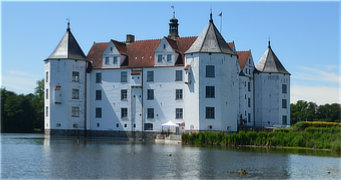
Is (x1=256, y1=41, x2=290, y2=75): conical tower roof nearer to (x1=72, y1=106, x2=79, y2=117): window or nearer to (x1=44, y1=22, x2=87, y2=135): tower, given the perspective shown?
(x1=44, y1=22, x2=87, y2=135): tower

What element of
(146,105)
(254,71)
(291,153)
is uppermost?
(254,71)

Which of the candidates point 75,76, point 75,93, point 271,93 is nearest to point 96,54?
point 75,76

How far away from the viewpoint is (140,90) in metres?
58.6

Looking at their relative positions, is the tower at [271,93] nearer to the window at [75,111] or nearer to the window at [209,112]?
the window at [209,112]

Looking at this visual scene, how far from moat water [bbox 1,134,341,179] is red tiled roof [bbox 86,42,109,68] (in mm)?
25375

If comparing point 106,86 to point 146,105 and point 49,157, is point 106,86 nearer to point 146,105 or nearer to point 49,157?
point 146,105

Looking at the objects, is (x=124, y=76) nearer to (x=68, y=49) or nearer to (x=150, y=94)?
(x=150, y=94)

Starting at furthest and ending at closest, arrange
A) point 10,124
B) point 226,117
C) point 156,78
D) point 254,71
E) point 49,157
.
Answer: point 10,124
point 254,71
point 156,78
point 226,117
point 49,157

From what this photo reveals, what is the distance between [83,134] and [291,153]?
102ft

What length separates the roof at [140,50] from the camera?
58.5m

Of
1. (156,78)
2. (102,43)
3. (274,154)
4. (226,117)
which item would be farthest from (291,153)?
(102,43)

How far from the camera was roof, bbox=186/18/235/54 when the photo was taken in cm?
5347

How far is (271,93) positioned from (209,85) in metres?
11.6

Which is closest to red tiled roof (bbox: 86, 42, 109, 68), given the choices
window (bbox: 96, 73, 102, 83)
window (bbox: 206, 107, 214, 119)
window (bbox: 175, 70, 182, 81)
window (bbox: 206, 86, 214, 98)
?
window (bbox: 96, 73, 102, 83)
